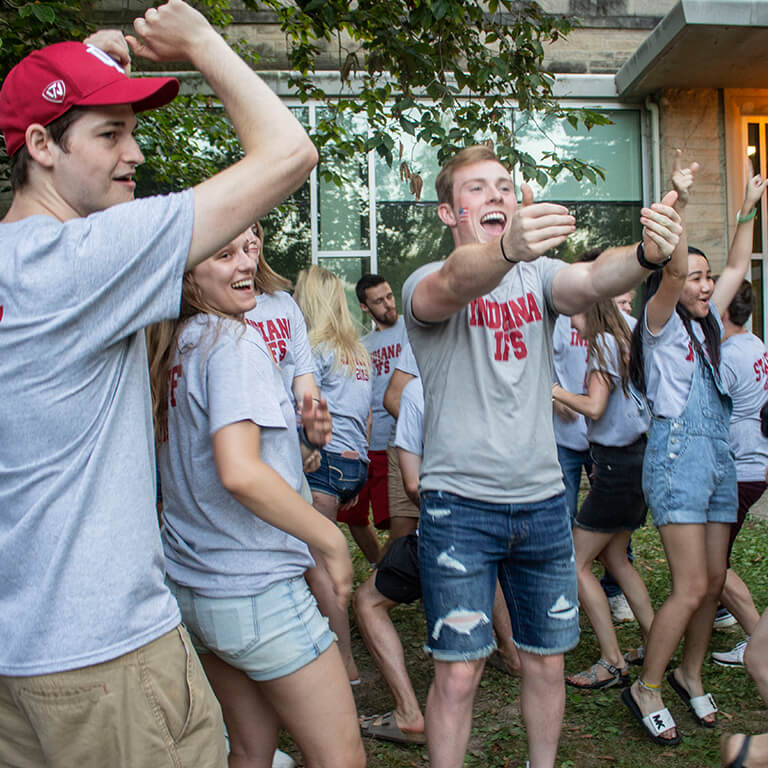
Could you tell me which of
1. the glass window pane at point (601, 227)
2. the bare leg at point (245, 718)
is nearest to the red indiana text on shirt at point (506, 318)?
the bare leg at point (245, 718)

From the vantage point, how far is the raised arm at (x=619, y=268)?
7.49ft

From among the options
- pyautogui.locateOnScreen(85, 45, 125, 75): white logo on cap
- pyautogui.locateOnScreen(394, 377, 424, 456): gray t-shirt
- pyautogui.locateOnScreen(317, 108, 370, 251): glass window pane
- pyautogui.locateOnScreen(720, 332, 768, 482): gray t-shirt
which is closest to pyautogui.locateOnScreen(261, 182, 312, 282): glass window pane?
pyautogui.locateOnScreen(317, 108, 370, 251): glass window pane

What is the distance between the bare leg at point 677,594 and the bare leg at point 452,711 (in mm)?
1311

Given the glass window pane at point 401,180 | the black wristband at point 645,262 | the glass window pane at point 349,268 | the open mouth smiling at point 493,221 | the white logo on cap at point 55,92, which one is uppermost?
the glass window pane at point 401,180

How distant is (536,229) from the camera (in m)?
2.08

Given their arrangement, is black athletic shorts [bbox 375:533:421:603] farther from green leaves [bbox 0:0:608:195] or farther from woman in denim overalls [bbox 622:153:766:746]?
green leaves [bbox 0:0:608:195]

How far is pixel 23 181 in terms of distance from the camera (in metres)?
1.54

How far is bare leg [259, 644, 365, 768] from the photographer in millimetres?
1985

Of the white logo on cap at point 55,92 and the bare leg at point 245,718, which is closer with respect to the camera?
the white logo on cap at point 55,92

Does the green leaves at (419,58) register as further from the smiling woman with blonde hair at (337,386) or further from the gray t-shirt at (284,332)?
the gray t-shirt at (284,332)

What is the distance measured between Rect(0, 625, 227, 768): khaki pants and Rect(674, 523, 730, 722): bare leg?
109 inches

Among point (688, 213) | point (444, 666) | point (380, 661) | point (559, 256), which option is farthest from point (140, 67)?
point (444, 666)

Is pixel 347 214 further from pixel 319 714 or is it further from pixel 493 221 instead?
pixel 319 714

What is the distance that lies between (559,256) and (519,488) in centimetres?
834
